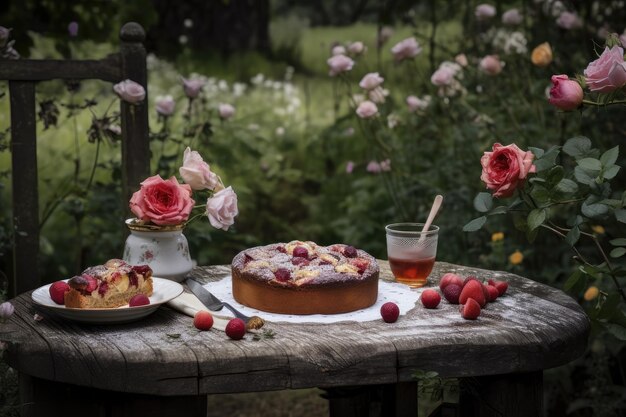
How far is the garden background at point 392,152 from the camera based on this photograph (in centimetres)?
330

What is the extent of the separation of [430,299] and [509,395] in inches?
10.6

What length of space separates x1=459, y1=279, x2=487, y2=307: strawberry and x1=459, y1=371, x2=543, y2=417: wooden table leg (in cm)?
18

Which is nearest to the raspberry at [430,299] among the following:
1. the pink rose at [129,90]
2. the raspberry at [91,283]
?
the raspberry at [91,283]

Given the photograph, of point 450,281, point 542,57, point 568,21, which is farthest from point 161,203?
point 568,21

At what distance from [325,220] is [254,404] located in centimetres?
191

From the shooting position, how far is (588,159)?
6.68ft

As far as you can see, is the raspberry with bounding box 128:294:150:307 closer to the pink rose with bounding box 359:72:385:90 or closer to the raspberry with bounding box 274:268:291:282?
the raspberry with bounding box 274:268:291:282

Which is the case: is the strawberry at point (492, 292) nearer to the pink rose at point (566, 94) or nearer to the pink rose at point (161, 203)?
the pink rose at point (566, 94)

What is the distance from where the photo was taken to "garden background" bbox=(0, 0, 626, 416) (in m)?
3.30

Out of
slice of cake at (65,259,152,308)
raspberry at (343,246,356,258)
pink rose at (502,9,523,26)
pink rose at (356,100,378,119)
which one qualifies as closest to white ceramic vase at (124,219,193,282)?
slice of cake at (65,259,152,308)

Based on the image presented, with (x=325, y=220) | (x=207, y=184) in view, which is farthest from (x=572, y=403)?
(x=325, y=220)

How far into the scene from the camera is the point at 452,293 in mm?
2123

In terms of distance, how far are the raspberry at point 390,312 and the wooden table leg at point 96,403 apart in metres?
0.44

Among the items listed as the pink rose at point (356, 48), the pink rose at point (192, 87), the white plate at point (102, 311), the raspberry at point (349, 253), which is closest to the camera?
the white plate at point (102, 311)
